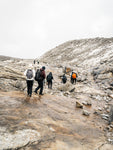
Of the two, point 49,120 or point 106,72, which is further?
point 106,72

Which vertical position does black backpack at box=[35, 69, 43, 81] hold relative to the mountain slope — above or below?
below

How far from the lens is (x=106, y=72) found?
18.1 m

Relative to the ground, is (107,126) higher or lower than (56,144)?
lower

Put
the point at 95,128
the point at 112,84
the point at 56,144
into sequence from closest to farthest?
1. the point at 56,144
2. the point at 95,128
3. the point at 112,84

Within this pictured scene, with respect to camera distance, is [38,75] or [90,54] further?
[90,54]

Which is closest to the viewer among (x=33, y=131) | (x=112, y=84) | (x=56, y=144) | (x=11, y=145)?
(x=11, y=145)

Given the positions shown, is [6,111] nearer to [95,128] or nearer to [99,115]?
[95,128]

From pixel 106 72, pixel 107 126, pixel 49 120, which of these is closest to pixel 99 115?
pixel 107 126

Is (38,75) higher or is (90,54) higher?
(90,54)

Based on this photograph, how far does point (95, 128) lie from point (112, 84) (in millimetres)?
10323

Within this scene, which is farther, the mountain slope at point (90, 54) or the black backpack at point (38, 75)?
the mountain slope at point (90, 54)

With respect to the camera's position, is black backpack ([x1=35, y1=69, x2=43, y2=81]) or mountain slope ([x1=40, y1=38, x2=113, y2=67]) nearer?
black backpack ([x1=35, y1=69, x2=43, y2=81])

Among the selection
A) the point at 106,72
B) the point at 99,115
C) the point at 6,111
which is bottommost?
the point at 99,115

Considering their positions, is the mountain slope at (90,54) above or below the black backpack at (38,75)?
above
